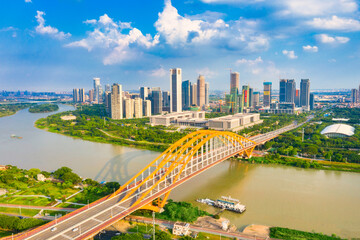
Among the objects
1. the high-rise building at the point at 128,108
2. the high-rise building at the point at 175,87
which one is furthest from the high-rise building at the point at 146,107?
the high-rise building at the point at 175,87

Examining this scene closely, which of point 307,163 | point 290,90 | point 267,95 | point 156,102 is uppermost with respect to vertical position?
point 290,90

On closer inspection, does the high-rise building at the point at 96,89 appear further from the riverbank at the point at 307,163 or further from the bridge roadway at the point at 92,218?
the bridge roadway at the point at 92,218

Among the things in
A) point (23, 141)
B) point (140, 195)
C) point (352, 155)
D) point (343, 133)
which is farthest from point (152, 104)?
point (140, 195)

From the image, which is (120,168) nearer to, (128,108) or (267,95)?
(128,108)

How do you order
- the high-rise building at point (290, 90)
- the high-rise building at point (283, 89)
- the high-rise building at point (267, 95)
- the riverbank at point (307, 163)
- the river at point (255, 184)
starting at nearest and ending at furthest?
the river at point (255, 184)
the riverbank at point (307, 163)
the high-rise building at point (290, 90)
the high-rise building at point (283, 89)
the high-rise building at point (267, 95)

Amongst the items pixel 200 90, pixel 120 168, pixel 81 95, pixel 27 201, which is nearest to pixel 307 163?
pixel 120 168

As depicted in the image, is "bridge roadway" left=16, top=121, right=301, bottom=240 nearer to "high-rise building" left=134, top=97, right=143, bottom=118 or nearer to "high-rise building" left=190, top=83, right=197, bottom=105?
"high-rise building" left=134, top=97, right=143, bottom=118

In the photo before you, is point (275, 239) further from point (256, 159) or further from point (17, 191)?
point (17, 191)

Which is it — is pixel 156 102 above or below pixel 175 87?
below

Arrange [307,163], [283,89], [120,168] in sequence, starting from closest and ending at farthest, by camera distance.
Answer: [120,168]
[307,163]
[283,89]
